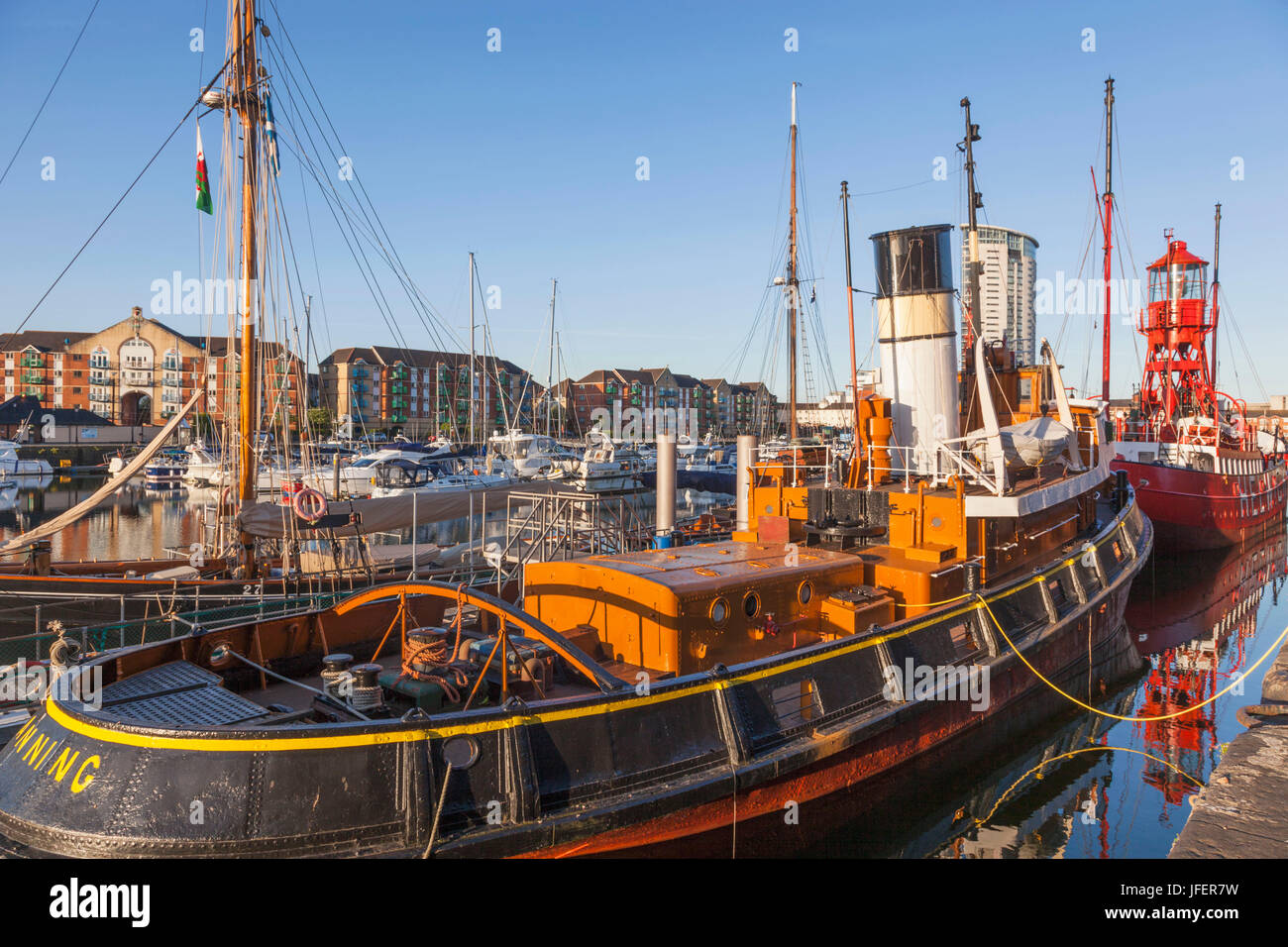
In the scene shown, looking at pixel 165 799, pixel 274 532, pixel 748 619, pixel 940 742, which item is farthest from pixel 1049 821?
pixel 274 532

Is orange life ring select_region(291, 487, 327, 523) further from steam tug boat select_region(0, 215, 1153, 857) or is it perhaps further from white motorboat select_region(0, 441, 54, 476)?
white motorboat select_region(0, 441, 54, 476)

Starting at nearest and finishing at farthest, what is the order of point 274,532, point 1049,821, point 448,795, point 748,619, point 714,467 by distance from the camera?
point 448,795 < point 748,619 < point 1049,821 < point 274,532 < point 714,467

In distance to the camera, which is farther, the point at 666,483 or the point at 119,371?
the point at 119,371

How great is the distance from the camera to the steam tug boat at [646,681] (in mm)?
6398

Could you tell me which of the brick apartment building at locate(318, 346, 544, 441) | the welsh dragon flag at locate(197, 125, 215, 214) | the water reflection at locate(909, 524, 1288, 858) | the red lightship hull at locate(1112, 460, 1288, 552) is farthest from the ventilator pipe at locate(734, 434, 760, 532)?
the brick apartment building at locate(318, 346, 544, 441)

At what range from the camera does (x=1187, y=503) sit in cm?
3197

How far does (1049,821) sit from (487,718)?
28.3 feet

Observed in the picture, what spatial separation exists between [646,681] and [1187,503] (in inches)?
1293

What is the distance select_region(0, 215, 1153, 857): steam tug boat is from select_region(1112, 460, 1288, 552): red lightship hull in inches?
742

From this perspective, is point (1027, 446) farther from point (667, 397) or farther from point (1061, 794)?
point (667, 397)

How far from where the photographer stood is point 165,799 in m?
6.22

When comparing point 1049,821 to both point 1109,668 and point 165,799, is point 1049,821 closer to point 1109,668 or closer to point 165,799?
point 1109,668

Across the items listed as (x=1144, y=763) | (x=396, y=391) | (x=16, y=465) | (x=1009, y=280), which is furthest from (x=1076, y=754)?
(x=1009, y=280)

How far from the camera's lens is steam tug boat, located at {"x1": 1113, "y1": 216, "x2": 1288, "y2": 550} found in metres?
32.1
